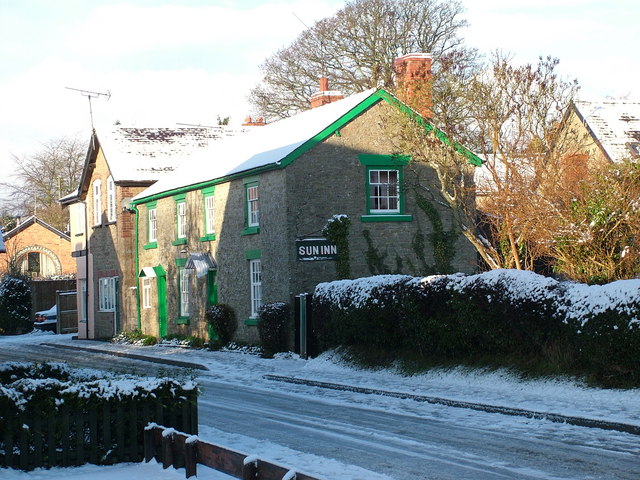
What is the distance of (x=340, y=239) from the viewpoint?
27.1 meters

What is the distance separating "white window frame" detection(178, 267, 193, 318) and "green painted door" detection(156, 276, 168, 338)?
1656 mm

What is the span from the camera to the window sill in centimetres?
2769

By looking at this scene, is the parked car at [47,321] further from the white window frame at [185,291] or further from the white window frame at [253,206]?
the white window frame at [253,206]

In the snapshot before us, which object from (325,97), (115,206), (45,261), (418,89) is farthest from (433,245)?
(45,261)

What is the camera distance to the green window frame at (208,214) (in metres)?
31.4

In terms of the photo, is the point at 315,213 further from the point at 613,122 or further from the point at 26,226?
the point at 26,226

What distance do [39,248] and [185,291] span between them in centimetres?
3530

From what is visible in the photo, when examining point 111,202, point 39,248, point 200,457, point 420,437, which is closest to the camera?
point 200,457

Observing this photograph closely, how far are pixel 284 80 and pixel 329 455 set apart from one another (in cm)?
3781

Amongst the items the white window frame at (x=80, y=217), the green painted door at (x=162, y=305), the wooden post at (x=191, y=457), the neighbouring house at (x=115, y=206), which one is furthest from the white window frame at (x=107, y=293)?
the wooden post at (x=191, y=457)

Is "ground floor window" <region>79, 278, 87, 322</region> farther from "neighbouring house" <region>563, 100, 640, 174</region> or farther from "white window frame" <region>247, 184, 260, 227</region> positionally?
"neighbouring house" <region>563, 100, 640, 174</region>

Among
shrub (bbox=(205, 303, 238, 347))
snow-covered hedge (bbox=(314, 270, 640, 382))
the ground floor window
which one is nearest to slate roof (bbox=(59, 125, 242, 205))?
the ground floor window

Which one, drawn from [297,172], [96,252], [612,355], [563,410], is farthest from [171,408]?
[96,252]

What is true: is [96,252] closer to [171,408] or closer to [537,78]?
[537,78]
